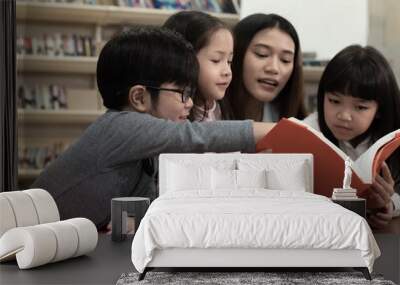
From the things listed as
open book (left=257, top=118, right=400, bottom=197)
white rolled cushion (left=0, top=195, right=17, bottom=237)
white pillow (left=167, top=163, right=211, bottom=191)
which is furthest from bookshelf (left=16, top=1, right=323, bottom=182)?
white rolled cushion (left=0, top=195, right=17, bottom=237)

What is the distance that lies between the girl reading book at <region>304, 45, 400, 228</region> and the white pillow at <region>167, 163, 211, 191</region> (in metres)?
1.09

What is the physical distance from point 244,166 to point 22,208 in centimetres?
130

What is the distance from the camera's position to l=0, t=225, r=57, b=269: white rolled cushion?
326 centimetres

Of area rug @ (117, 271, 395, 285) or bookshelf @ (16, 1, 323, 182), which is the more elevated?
bookshelf @ (16, 1, 323, 182)

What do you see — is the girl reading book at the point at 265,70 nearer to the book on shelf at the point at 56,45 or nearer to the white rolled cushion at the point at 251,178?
the white rolled cushion at the point at 251,178

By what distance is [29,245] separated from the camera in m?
3.25

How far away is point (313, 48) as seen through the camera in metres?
4.93

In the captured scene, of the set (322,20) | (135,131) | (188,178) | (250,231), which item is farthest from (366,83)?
(250,231)

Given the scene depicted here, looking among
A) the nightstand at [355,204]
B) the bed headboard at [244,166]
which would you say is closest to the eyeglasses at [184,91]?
the bed headboard at [244,166]

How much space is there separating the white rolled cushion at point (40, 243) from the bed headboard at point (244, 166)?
31.5 inches

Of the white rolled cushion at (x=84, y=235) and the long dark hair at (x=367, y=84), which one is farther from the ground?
the long dark hair at (x=367, y=84)

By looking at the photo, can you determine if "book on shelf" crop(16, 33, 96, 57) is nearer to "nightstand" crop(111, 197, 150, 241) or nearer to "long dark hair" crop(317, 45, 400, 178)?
"nightstand" crop(111, 197, 150, 241)

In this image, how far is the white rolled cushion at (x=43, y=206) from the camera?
3.68 metres

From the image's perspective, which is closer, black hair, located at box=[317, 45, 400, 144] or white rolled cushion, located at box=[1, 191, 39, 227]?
white rolled cushion, located at box=[1, 191, 39, 227]
